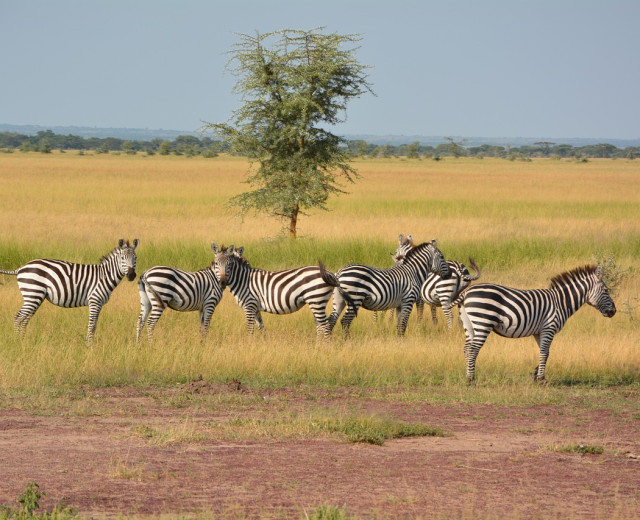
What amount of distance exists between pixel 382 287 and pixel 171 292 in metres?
2.89

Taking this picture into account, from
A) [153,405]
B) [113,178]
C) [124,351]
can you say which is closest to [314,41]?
[124,351]

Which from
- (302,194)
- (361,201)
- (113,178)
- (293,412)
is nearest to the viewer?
(293,412)

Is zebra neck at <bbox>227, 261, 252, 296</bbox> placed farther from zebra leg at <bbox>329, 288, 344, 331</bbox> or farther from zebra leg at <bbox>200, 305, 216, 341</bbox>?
zebra leg at <bbox>329, 288, 344, 331</bbox>

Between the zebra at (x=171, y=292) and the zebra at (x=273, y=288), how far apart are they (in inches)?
9.7

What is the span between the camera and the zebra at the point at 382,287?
43.2ft

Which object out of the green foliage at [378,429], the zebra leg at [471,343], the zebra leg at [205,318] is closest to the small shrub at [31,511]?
the green foliage at [378,429]

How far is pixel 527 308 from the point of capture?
10.9m

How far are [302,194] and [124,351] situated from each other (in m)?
12.2

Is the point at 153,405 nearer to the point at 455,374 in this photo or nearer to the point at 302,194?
the point at 455,374

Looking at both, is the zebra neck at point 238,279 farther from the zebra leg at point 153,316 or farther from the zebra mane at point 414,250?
the zebra mane at point 414,250

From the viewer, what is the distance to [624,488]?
23.2ft

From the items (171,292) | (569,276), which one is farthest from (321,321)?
(569,276)

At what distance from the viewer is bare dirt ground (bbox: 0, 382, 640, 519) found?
6.54 m

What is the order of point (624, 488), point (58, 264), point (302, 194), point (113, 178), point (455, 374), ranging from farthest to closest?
point (113, 178) < point (302, 194) < point (58, 264) < point (455, 374) < point (624, 488)
